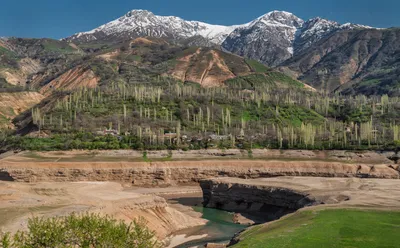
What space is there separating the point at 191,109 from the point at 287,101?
46.4 meters

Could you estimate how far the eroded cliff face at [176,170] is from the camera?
317 feet

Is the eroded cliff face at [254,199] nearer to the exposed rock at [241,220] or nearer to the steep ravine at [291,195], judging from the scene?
the steep ravine at [291,195]

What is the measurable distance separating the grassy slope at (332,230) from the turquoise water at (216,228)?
10685 mm

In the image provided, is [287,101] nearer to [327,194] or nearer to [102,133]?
[102,133]

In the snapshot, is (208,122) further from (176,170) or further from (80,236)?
(80,236)

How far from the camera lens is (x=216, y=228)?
2554 inches

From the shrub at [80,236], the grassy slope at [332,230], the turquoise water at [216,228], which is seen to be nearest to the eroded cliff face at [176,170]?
the turquoise water at [216,228]

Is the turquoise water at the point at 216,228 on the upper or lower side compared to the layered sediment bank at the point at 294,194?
lower

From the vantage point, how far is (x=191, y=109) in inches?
6245

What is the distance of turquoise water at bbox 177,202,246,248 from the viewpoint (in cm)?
5665

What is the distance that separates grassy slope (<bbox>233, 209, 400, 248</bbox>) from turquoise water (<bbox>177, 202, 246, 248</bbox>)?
10685 millimetres

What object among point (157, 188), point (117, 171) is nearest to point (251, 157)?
point (157, 188)

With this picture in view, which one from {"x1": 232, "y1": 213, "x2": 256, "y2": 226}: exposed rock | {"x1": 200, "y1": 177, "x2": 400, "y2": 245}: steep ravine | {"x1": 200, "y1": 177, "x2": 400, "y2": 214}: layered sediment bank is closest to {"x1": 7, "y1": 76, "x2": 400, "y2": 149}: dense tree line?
{"x1": 200, "y1": 177, "x2": 400, "y2": 245}: steep ravine

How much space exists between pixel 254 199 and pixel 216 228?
15865mm
